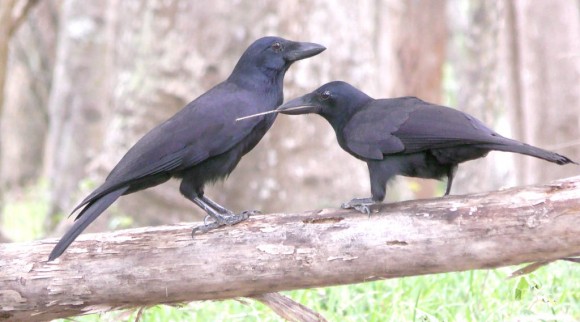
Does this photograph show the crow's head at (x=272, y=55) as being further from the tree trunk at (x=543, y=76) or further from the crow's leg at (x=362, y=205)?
the tree trunk at (x=543, y=76)

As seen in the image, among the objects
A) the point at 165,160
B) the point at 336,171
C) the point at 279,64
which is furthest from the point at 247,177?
the point at 165,160

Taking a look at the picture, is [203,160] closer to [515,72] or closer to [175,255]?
[175,255]

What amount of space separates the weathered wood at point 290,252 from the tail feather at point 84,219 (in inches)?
5.5

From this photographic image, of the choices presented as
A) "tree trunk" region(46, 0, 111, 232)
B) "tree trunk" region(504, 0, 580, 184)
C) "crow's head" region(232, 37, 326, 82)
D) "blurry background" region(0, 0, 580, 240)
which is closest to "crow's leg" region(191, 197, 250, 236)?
"crow's head" region(232, 37, 326, 82)

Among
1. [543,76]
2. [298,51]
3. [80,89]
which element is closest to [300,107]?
[298,51]

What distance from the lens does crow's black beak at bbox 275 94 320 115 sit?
4652mm

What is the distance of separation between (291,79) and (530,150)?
4.25 meters

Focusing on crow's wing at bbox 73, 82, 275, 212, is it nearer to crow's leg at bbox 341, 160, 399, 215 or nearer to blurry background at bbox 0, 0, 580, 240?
crow's leg at bbox 341, 160, 399, 215

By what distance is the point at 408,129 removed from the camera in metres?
4.31

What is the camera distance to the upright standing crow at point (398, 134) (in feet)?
13.7

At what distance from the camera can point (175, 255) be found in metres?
4.14

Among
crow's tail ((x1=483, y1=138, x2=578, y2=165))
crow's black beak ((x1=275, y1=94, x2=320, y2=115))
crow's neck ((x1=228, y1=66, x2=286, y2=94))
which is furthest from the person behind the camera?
crow's neck ((x1=228, y1=66, x2=286, y2=94))

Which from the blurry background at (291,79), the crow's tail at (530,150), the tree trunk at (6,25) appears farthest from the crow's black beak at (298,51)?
the tree trunk at (6,25)

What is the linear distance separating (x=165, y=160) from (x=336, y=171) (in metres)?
3.63
